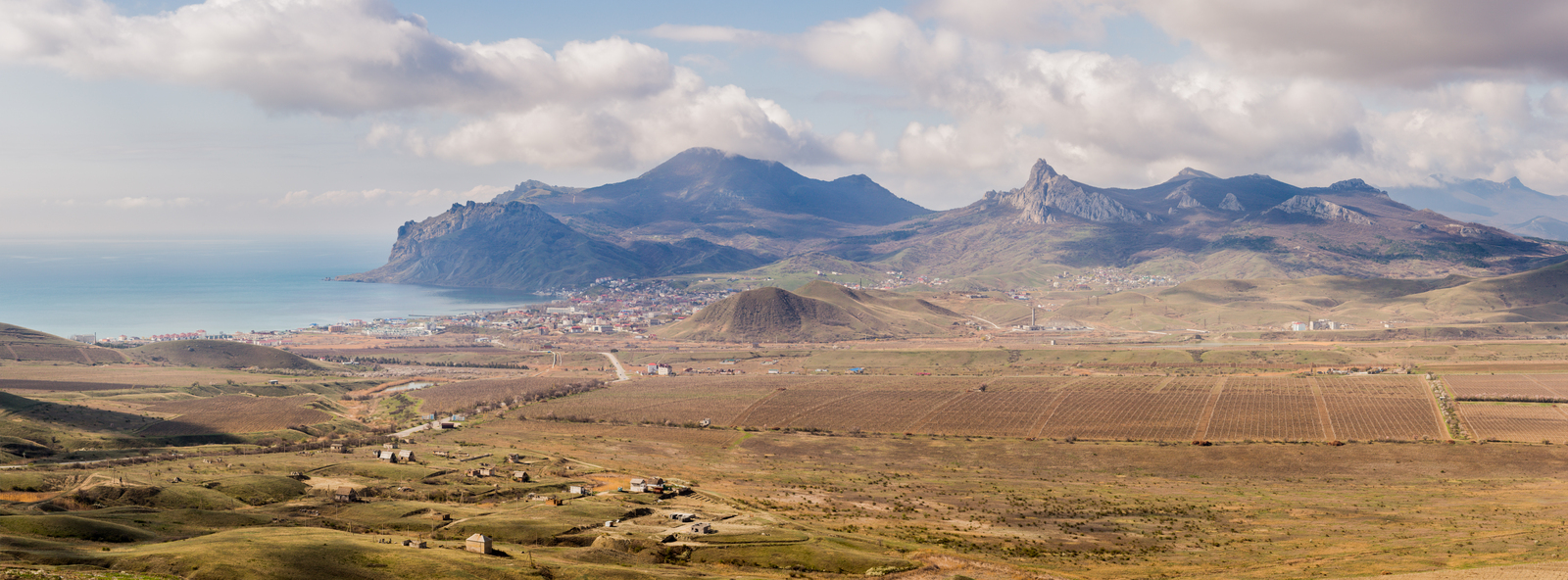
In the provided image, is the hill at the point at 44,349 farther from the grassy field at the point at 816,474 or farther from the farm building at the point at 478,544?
the farm building at the point at 478,544

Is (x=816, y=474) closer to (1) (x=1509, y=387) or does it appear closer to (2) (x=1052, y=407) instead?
(2) (x=1052, y=407)

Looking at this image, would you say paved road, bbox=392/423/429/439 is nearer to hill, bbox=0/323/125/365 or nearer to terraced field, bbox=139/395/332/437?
terraced field, bbox=139/395/332/437

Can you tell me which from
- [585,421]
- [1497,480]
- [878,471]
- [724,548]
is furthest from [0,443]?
[1497,480]

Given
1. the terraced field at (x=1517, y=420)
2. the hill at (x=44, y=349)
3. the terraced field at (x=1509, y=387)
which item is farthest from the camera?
the hill at (x=44, y=349)

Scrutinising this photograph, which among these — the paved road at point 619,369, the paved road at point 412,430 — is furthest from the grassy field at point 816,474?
the paved road at point 619,369

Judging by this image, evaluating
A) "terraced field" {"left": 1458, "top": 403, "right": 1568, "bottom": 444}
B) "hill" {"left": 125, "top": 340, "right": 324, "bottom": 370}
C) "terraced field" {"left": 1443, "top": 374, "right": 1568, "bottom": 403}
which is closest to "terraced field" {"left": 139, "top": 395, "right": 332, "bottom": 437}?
"hill" {"left": 125, "top": 340, "right": 324, "bottom": 370}

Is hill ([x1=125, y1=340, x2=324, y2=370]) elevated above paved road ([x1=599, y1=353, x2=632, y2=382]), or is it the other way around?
hill ([x1=125, y1=340, x2=324, y2=370])
